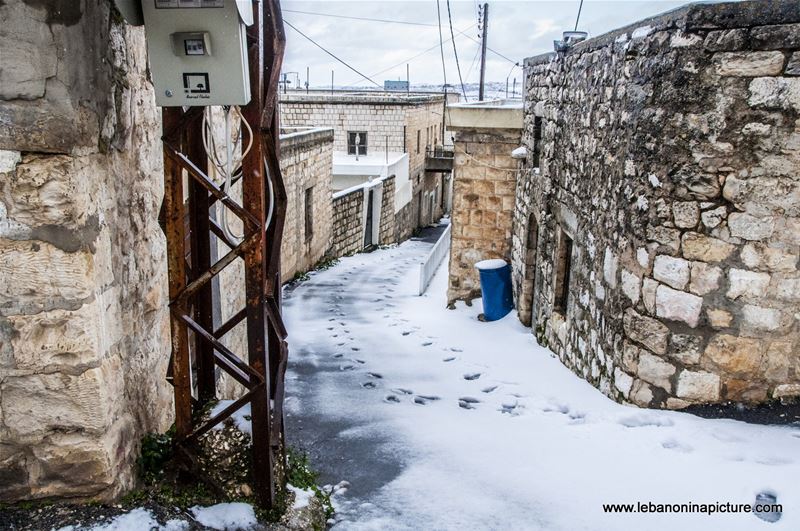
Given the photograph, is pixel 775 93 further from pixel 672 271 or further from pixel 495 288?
pixel 495 288

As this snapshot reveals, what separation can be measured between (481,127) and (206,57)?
7.62 metres

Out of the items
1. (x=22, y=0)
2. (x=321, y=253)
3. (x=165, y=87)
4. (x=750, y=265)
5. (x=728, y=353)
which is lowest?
(x=321, y=253)

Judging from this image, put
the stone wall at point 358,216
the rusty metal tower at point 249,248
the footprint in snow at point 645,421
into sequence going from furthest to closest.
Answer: the stone wall at point 358,216 < the footprint in snow at point 645,421 < the rusty metal tower at point 249,248

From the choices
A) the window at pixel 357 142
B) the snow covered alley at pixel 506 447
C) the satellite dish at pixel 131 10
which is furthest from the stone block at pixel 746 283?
the window at pixel 357 142

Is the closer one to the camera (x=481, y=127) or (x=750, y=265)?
(x=750, y=265)

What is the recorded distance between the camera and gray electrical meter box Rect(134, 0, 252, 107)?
265cm

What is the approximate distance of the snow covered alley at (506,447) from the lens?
3787 mm

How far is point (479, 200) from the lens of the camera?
1020 cm

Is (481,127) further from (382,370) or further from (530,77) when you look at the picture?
(382,370)

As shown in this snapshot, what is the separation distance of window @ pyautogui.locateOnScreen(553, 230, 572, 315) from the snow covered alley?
1.95ft

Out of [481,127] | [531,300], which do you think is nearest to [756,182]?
[531,300]

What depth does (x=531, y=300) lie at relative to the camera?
870 cm

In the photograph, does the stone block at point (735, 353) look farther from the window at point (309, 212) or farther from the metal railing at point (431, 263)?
the window at point (309, 212)

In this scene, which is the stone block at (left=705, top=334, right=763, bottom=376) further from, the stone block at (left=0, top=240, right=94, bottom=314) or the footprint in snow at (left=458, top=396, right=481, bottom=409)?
the stone block at (left=0, top=240, right=94, bottom=314)
